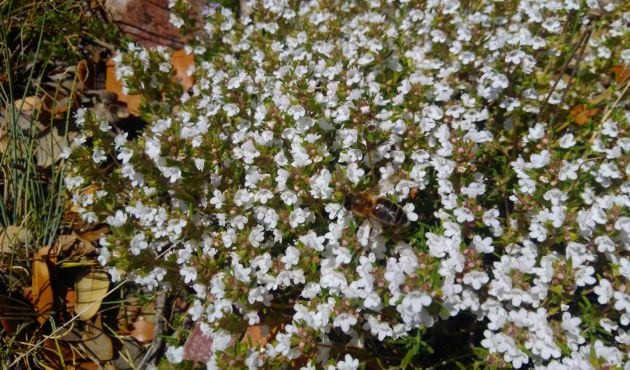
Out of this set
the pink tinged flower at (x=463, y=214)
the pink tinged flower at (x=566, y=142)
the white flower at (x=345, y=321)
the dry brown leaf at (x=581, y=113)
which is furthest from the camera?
the dry brown leaf at (x=581, y=113)

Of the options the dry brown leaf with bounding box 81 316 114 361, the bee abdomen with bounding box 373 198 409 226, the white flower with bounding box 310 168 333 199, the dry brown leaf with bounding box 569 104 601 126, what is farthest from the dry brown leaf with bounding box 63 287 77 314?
the dry brown leaf with bounding box 569 104 601 126

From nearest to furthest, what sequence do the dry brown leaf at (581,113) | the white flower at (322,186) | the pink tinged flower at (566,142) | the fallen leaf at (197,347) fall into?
the white flower at (322,186), the pink tinged flower at (566,142), the fallen leaf at (197,347), the dry brown leaf at (581,113)

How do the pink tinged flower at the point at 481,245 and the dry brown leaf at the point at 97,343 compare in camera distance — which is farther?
the dry brown leaf at the point at 97,343

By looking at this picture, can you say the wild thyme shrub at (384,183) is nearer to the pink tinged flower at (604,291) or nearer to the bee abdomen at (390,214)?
the pink tinged flower at (604,291)

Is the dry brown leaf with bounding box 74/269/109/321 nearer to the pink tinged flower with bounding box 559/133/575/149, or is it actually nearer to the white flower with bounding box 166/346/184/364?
the white flower with bounding box 166/346/184/364

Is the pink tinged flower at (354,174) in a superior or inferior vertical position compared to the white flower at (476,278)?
superior

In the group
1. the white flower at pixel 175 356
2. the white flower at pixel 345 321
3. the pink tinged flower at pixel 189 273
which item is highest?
the white flower at pixel 345 321

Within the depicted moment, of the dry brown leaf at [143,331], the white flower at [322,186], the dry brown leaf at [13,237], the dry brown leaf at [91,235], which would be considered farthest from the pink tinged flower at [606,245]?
the dry brown leaf at [13,237]
